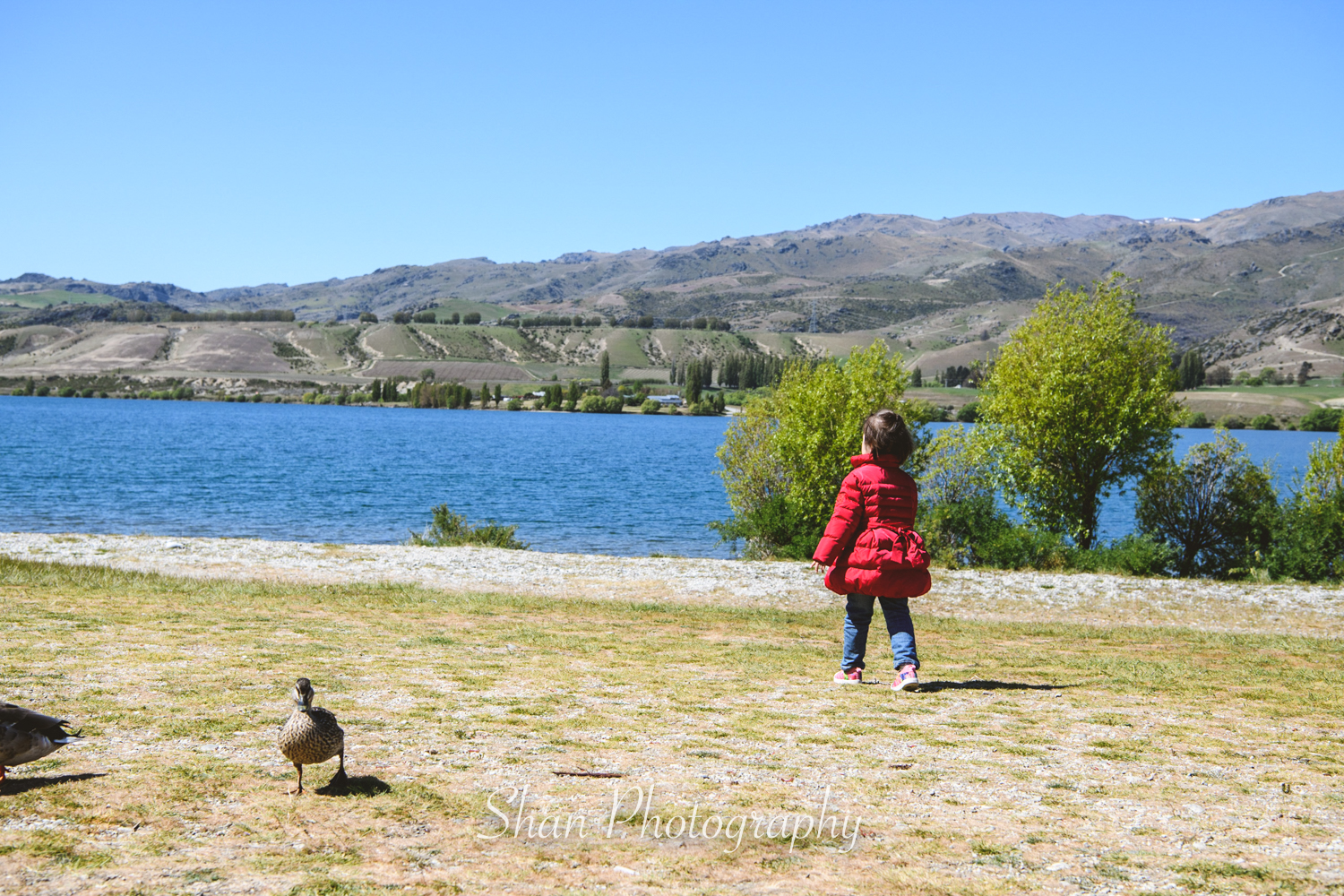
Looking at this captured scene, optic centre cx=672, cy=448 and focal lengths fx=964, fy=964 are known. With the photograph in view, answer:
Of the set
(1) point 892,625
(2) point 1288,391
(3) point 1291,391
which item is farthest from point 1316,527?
(3) point 1291,391

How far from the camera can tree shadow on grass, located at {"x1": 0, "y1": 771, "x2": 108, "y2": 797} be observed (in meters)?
5.08

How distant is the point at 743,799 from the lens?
5281 mm

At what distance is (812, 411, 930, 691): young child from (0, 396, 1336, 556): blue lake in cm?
2297

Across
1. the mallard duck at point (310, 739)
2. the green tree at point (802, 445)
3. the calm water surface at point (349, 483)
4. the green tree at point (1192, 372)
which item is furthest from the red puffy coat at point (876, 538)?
the green tree at point (1192, 372)

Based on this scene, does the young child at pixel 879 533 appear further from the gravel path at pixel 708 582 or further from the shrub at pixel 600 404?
the shrub at pixel 600 404

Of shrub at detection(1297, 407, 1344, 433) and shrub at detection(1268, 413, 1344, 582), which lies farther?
shrub at detection(1297, 407, 1344, 433)

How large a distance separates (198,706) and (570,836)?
362cm

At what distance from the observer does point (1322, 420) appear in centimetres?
12738

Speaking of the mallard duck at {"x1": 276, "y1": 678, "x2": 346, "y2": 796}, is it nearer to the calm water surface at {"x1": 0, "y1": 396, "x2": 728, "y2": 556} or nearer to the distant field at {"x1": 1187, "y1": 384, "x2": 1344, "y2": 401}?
the calm water surface at {"x1": 0, "y1": 396, "x2": 728, "y2": 556}

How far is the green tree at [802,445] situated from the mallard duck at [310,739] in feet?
65.6

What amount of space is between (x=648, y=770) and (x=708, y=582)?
13348 mm

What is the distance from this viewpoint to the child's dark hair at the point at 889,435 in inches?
328

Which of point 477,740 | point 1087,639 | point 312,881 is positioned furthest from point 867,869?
point 1087,639

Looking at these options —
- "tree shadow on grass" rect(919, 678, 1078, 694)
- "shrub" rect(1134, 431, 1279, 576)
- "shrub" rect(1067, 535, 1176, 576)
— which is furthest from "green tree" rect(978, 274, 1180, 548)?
"tree shadow on grass" rect(919, 678, 1078, 694)
